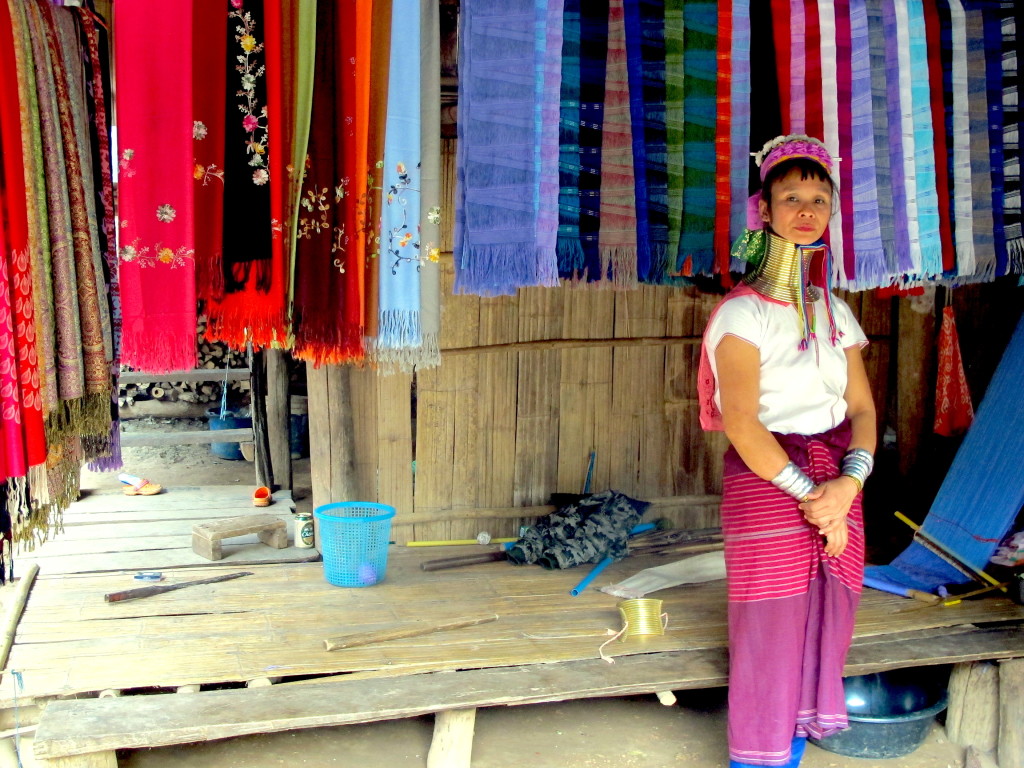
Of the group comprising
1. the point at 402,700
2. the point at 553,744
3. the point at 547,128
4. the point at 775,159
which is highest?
the point at 547,128

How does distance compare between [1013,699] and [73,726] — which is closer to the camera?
[73,726]

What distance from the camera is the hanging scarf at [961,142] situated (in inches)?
139

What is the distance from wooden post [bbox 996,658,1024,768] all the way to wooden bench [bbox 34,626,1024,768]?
15 mm

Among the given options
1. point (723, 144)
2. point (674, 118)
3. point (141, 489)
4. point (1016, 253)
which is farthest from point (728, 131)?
point (141, 489)

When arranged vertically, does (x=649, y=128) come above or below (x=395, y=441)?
above

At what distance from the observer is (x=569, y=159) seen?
3215 mm

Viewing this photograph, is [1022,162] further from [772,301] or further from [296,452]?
[296,452]

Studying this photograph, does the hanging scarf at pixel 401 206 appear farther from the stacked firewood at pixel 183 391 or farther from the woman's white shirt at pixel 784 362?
the stacked firewood at pixel 183 391

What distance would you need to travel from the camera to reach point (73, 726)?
2.90m

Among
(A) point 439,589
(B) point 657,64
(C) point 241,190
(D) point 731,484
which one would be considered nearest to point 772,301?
(D) point 731,484

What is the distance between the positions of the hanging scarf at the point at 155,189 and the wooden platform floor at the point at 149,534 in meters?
1.80

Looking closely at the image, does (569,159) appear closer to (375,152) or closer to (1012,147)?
(375,152)

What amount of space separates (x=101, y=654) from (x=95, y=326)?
126 centimetres

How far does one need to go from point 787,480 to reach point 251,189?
6.06ft
